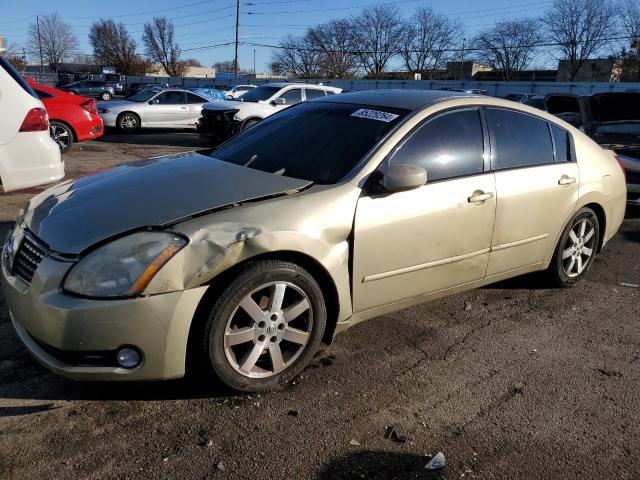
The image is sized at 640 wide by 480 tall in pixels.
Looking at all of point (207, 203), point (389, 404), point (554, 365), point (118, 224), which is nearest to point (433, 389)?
point (389, 404)

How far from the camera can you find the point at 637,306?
429 centimetres

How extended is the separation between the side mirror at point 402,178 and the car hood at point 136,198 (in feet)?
1.52

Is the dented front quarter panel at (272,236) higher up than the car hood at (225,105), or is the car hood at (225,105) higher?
the car hood at (225,105)

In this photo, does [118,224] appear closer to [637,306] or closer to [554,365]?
[554,365]

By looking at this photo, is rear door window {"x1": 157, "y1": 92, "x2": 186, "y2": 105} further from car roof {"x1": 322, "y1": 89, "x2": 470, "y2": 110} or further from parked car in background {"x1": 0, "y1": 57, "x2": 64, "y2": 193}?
car roof {"x1": 322, "y1": 89, "x2": 470, "y2": 110}

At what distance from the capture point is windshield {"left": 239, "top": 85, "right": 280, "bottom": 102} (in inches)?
551

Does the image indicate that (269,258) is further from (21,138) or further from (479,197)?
(21,138)

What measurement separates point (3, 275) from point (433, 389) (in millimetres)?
2383

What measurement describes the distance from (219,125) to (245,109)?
75 cm

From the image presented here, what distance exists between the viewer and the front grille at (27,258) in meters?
2.60

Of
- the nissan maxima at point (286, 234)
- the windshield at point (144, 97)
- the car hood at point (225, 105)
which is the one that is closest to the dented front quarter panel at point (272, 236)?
the nissan maxima at point (286, 234)

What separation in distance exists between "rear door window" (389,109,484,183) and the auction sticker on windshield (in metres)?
0.20

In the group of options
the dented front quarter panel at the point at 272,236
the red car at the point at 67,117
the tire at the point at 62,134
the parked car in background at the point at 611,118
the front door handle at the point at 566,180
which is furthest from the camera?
the tire at the point at 62,134

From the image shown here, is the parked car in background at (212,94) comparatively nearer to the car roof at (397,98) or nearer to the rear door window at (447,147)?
the car roof at (397,98)
